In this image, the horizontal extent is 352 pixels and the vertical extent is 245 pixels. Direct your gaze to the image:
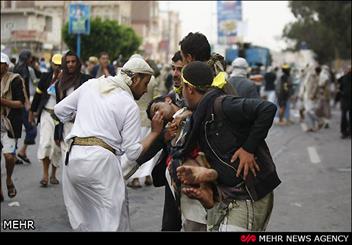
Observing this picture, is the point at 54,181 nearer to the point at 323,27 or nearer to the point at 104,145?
the point at 104,145

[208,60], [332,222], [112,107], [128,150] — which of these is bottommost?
[332,222]

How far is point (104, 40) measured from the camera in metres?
54.3

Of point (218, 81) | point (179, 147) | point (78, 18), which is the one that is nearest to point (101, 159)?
point (179, 147)

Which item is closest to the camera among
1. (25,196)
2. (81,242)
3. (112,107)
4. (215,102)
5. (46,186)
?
(81,242)

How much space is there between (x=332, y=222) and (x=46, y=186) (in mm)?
3744

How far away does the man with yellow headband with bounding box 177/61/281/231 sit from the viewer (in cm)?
349

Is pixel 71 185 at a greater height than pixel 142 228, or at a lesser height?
greater

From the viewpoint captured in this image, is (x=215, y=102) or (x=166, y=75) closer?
(x=215, y=102)

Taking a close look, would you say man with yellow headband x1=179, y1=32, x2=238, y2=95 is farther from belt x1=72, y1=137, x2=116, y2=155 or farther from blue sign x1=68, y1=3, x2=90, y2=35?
blue sign x1=68, y1=3, x2=90, y2=35

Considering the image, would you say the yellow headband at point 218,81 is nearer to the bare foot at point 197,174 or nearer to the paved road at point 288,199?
the bare foot at point 197,174

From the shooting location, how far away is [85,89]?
4363 mm

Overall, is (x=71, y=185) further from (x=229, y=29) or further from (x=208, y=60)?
(x=229, y=29)

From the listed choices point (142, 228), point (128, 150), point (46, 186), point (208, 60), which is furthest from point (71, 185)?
point (46, 186)

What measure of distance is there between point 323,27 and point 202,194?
136 ft
